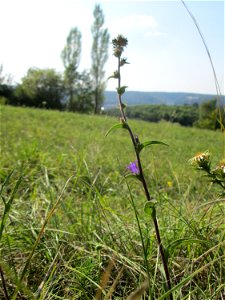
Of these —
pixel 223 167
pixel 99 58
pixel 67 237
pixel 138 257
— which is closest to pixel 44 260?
pixel 67 237

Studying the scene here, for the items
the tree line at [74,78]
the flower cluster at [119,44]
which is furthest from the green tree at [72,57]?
the flower cluster at [119,44]

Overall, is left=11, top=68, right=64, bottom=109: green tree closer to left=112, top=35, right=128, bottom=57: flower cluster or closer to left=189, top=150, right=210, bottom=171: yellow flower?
left=112, top=35, right=128, bottom=57: flower cluster

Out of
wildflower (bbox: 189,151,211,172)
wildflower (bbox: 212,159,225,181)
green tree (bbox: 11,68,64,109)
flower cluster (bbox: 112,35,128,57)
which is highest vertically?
green tree (bbox: 11,68,64,109)

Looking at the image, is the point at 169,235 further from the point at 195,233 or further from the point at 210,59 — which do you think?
the point at 210,59

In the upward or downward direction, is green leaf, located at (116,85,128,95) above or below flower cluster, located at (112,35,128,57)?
below

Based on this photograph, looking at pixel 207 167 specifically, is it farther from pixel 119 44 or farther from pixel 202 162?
pixel 119 44

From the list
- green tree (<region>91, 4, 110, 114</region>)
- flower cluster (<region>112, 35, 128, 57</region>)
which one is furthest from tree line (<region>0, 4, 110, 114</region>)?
flower cluster (<region>112, 35, 128, 57</region>)

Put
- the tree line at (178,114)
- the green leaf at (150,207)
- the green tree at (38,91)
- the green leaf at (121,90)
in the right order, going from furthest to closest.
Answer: the green tree at (38,91) → the tree line at (178,114) → the green leaf at (121,90) → the green leaf at (150,207)

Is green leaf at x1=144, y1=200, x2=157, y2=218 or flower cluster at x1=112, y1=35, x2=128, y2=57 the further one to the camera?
flower cluster at x1=112, y1=35, x2=128, y2=57

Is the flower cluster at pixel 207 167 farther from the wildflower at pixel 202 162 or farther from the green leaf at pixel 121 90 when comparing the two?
the green leaf at pixel 121 90

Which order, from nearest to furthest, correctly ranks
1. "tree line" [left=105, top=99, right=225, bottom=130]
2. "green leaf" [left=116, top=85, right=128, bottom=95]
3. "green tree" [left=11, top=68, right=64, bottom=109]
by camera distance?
"green leaf" [left=116, top=85, right=128, bottom=95]
"tree line" [left=105, top=99, right=225, bottom=130]
"green tree" [left=11, top=68, right=64, bottom=109]

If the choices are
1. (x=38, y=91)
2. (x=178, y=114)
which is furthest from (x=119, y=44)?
(x=38, y=91)

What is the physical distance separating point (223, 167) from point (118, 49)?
416 millimetres

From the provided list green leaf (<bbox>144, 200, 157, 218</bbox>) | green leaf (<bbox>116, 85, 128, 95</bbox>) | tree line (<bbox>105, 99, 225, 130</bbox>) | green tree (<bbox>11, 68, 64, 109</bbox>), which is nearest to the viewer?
green leaf (<bbox>144, 200, 157, 218</bbox>)
